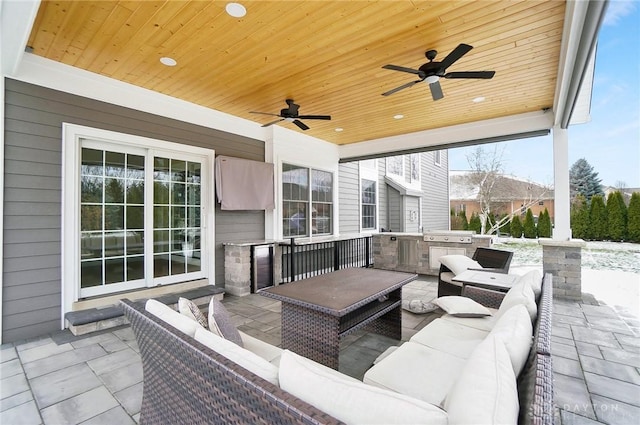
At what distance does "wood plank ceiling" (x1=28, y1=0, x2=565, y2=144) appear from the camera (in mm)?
2637

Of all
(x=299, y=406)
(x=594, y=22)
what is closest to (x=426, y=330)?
(x=299, y=406)

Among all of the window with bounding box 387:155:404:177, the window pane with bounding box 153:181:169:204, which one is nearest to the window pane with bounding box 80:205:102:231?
the window pane with bounding box 153:181:169:204

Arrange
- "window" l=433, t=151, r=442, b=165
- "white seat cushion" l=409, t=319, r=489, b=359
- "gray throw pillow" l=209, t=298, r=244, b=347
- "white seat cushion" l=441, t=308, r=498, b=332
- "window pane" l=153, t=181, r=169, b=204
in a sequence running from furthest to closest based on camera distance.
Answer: "window" l=433, t=151, r=442, b=165 → "window pane" l=153, t=181, r=169, b=204 → "white seat cushion" l=441, t=308, r=498, b=332 → "white seat cushion" l=409, t=319, r=489, b=359 → "gray throw pillow" l=209, t=298, r=244, b=347

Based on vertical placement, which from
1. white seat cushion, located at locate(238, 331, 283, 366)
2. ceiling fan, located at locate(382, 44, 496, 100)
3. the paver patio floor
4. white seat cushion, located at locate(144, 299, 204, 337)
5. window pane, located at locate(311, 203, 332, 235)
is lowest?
the paver patio floor

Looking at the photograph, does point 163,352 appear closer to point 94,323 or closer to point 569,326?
point 94,323

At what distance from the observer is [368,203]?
9023 mm

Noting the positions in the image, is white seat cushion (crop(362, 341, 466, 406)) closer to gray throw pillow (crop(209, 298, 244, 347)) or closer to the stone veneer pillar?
gray throw pillow (crop(209, 298, 244, 347))

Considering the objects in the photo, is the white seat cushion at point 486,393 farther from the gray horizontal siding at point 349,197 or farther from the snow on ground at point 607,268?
the gray horizontal siding at point 349,197

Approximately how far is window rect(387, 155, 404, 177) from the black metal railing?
3.16 meters

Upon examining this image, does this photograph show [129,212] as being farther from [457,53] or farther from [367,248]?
[367,248]

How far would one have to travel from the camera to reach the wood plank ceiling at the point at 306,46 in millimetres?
2637

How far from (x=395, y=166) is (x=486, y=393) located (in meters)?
9.89

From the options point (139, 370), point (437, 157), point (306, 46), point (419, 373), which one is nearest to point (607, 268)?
point (437, 157)

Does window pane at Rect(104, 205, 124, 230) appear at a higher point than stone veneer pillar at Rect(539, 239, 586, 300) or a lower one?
higher
